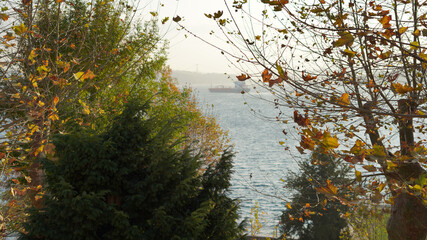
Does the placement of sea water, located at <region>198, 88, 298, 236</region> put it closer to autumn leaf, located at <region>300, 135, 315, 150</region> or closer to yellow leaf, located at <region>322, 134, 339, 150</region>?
autumn leaf, located at <region>300, 135, 315, 150</region>

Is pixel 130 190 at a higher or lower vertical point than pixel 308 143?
lower

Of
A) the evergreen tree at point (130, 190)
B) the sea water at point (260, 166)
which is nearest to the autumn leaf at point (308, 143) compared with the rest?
the evergreen tree at point (130, 190)

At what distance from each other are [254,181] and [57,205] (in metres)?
35.6

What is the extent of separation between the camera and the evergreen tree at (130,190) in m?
5.55

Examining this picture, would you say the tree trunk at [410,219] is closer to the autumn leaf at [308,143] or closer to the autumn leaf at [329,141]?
the autumn leaf at [308,143]

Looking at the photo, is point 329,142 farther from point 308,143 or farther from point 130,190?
point 130,190

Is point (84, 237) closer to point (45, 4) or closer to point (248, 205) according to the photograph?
point (45, 4)

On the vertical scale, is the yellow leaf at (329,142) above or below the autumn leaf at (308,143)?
below

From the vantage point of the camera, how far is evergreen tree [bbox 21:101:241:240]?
5547 mm

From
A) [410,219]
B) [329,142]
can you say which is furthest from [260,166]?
[329,142]

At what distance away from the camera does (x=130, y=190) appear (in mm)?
5910

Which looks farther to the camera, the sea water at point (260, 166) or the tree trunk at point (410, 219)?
the sea water at point (260, 166)

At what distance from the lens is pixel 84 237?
18.5 ft

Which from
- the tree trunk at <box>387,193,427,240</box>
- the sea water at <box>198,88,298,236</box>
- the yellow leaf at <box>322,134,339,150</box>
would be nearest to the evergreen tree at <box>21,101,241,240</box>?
the tree trunk at <box>387,193,427,240</box>
